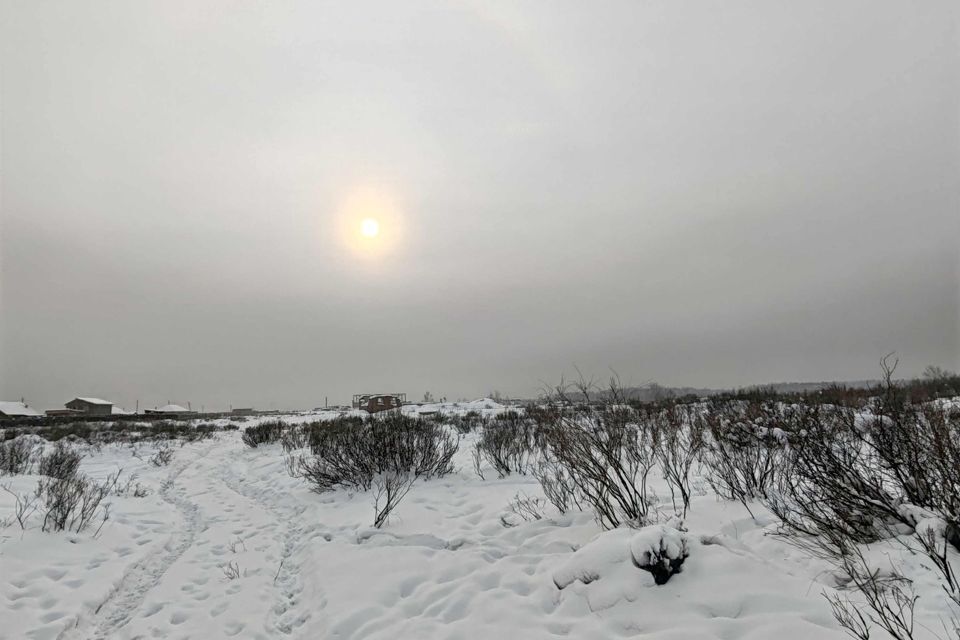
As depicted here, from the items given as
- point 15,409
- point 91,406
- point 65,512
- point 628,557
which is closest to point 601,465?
point 628,557

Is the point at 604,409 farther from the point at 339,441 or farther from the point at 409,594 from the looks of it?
the point at 339,441

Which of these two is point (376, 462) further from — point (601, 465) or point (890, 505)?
point (890, 505)

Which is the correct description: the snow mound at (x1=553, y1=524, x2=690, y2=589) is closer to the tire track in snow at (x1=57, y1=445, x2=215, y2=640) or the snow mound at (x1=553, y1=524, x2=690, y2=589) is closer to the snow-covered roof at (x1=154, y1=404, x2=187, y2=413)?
the tire track in snow at (x1=57, y1=445, x2=215, y2=640)

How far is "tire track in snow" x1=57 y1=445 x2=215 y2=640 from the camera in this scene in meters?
3.93

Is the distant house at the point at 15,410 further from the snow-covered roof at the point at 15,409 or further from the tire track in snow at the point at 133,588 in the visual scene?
the tire track in snow at the point at 133,588

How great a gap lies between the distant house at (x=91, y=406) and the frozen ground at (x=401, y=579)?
256ft

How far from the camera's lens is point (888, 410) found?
4.43 metres

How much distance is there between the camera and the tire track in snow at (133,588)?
12.9 feet

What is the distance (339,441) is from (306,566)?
445 centimetres

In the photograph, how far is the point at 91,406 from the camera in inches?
2579

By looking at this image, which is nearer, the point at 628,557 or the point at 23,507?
the point at 628,557

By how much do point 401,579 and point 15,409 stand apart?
260 ft

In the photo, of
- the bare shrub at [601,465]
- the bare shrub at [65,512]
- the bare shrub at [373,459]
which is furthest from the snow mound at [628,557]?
the bare shrub at [65,512]

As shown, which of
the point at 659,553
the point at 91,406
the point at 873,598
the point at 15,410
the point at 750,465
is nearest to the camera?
the point at 873,598
